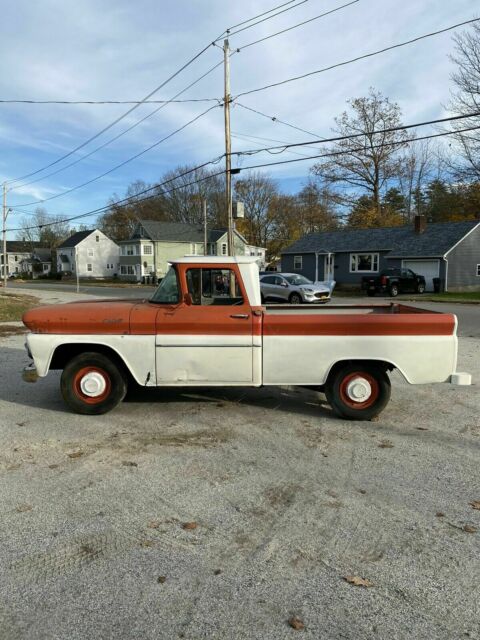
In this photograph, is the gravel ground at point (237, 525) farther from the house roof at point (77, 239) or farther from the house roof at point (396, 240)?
the house roof at point (77, 239)

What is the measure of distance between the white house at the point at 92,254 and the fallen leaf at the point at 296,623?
79122 mm

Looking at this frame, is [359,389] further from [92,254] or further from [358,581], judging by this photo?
[92,254]

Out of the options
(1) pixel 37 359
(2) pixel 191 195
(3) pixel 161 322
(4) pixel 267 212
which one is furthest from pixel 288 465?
(2) pixel 191 195

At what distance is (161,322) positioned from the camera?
218 inches

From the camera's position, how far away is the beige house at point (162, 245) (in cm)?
6606

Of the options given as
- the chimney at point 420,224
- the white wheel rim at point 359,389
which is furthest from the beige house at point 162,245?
the white wheel rim at point 359,389

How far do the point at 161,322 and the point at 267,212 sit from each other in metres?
69.7

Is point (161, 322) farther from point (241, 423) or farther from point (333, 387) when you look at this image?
point (333, 387)

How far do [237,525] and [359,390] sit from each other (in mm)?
2737

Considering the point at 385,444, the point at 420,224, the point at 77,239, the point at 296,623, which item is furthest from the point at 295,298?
the point at 77,239

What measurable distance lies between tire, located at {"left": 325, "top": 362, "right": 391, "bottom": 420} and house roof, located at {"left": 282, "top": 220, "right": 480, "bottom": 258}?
3215 centimetres

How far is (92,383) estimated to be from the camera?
5773 millimetres

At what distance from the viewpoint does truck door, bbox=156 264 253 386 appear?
18.1 ft

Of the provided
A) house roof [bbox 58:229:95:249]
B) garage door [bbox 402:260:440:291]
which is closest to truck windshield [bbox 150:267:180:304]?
garage door [bbox 402:260:440:291]
